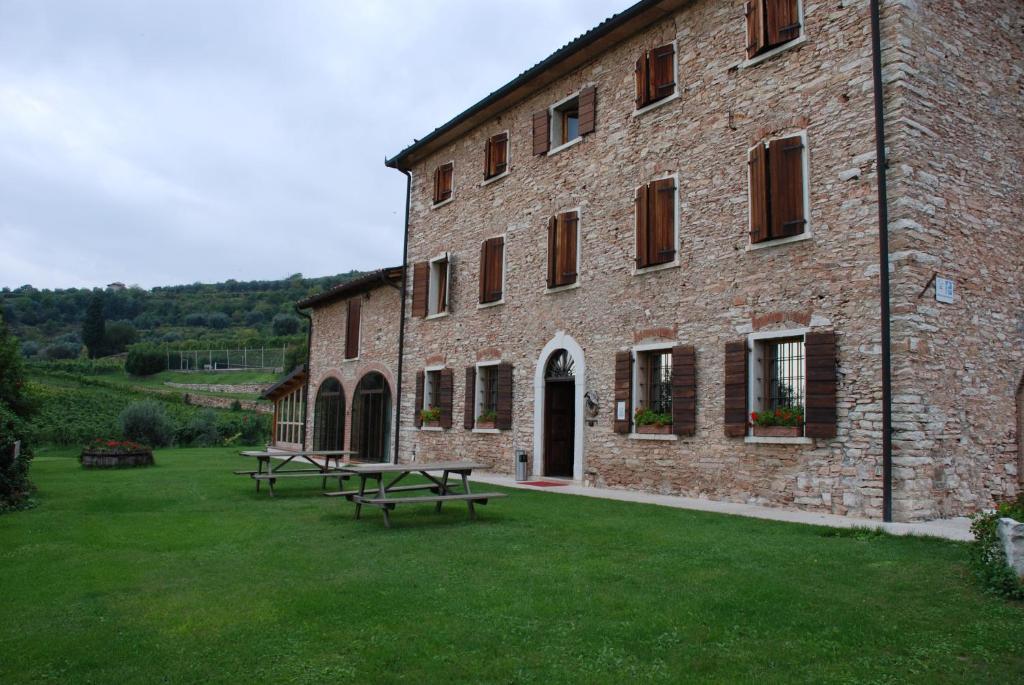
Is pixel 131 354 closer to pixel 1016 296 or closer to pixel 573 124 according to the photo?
pixel 573 124

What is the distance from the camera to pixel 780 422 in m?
9.33

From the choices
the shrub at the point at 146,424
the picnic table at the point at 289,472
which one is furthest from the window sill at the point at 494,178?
the shrub at the point at 146,424

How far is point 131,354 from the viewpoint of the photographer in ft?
150

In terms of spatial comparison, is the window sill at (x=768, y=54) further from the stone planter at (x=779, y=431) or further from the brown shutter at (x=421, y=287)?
the brown shutter at (x=421, y=287)

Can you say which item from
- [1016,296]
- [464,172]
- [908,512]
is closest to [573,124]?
[464,172]

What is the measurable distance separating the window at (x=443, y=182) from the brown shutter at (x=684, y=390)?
27.4 feet

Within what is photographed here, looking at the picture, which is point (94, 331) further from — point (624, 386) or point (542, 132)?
point (624, 386)

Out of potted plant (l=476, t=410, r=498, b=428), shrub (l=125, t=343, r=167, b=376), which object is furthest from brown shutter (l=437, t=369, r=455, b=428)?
shrub (l=125, t=343, r=167, b=376)

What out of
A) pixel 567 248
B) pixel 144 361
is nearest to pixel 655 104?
pixel 567 248

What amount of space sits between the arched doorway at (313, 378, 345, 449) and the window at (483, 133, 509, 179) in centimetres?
860

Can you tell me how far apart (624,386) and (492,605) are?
746cm

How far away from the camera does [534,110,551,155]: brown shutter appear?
46.6ft

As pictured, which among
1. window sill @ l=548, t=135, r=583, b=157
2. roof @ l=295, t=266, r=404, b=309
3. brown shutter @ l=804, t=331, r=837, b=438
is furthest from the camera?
roof @ l=295, t=266, r=404, b=309

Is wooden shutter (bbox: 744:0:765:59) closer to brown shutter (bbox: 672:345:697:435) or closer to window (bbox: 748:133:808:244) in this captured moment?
window (bbox: 748:133:808:244)
